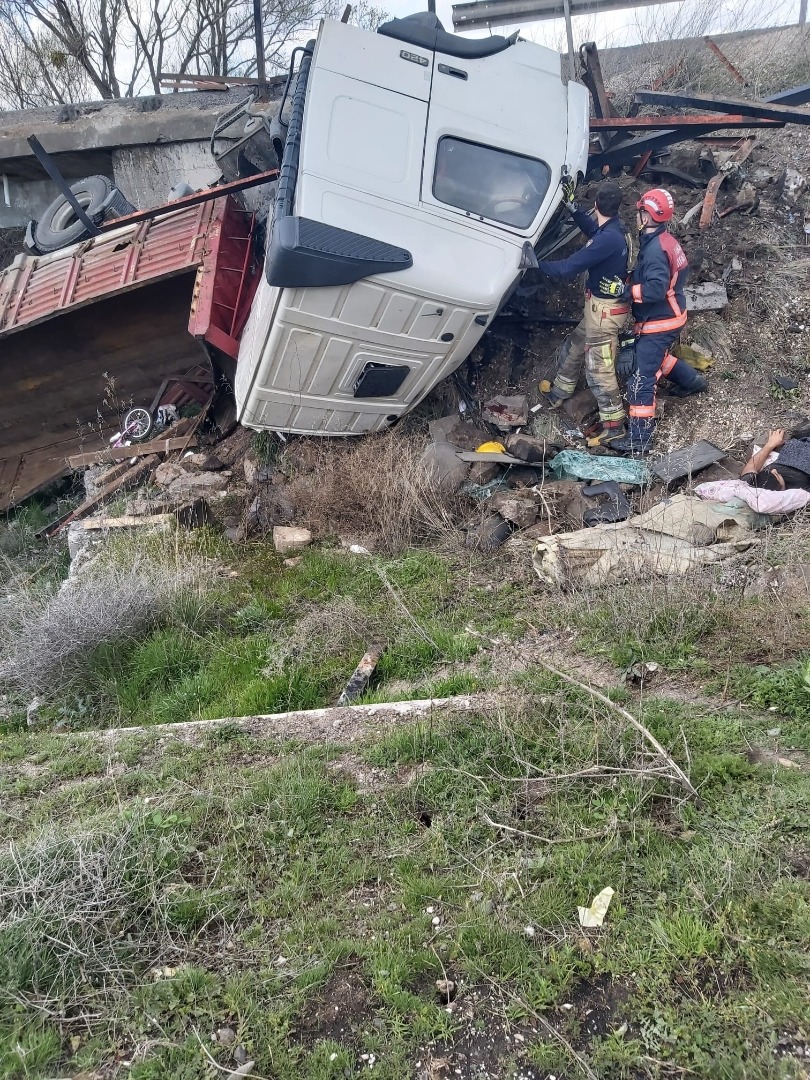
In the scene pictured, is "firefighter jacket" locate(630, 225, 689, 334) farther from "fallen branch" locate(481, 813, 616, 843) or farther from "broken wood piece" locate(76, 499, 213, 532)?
"fallen branch" locate(481, 813, 616, 843)

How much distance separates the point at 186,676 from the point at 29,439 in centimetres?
522

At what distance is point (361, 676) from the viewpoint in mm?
4281

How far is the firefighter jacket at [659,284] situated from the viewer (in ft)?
19.7

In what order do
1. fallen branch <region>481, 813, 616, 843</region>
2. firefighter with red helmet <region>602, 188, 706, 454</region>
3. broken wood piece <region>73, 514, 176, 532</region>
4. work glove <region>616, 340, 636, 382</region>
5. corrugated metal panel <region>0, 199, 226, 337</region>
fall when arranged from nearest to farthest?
fallen branch <region>481, 813, 616, 843</region>
firefighter with red helmet <region>602, 188, 706, 454</region>
work glove <region>616, 340, 636, 382</region>
broken wood piece <region>73, 514, 176, 532</region>
corrugated metal panel <region>0, 199, 226, 337</region>

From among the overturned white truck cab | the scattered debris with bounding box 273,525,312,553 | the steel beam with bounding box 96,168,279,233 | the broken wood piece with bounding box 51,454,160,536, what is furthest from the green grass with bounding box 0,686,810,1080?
the steel beam with bounding box 96,168,279,233

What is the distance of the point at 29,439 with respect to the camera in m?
8.70

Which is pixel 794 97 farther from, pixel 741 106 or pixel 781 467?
pixel 781 467

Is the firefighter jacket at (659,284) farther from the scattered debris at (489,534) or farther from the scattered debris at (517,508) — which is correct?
the scattered debris at (489,534)

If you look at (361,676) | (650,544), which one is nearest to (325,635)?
(361,676)

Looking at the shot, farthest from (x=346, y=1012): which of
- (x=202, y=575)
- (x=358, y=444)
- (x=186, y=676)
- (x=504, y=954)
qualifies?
(x=358, y=444)

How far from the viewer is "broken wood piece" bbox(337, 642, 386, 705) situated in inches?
165

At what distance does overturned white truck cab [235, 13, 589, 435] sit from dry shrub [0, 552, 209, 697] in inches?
66.3

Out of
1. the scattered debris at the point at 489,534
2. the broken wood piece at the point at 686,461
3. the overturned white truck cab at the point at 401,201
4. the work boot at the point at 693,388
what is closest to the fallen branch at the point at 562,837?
the scattered debris at the point at 489,534

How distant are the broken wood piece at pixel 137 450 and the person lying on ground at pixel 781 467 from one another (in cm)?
510
